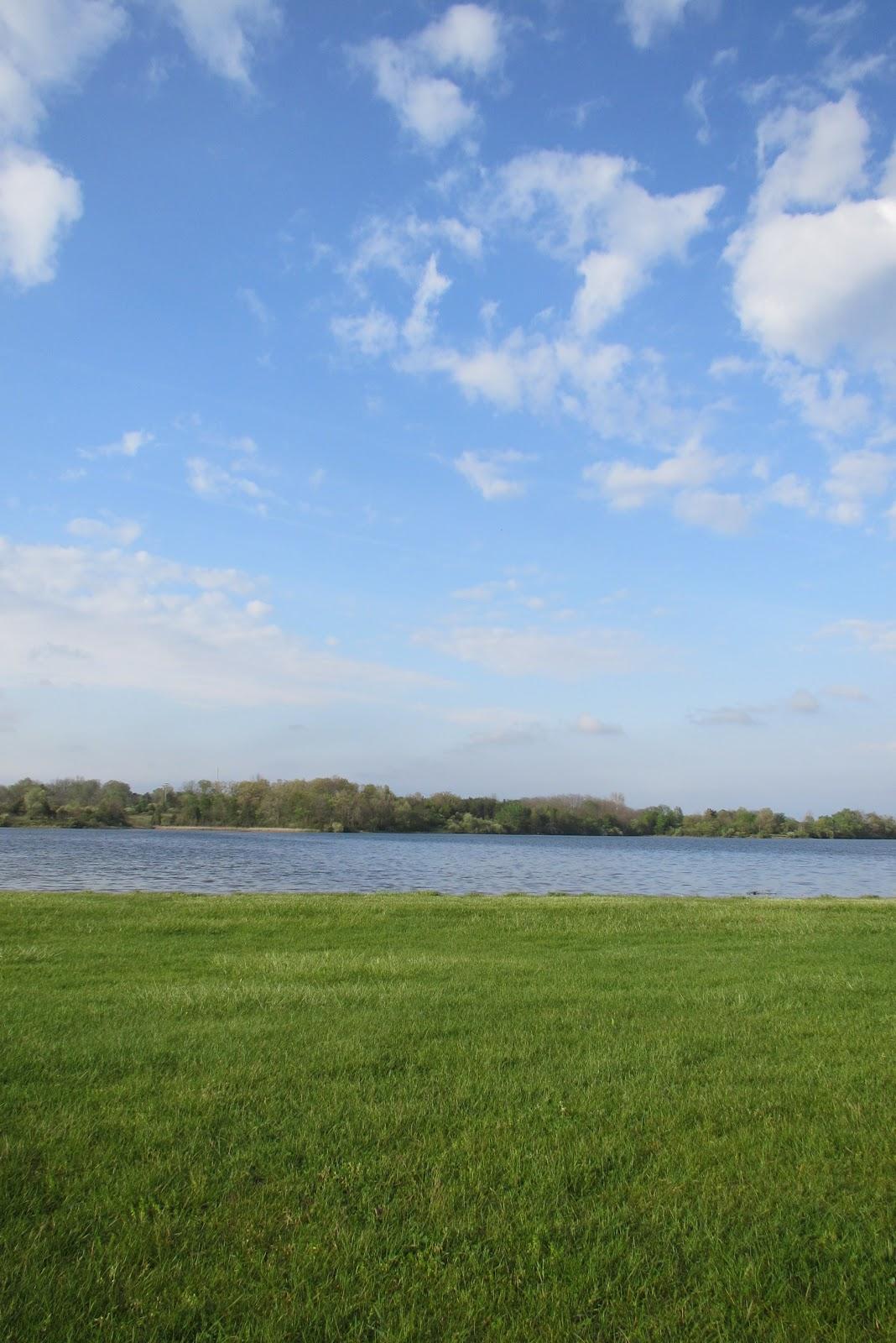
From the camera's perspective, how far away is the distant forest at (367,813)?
173250 millimetres

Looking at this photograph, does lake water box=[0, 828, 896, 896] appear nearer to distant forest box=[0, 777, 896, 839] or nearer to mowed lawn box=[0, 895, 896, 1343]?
mowed lawn box=[0, 895, 896, 1343]

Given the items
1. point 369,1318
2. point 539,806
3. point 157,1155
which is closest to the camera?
point 369,1318

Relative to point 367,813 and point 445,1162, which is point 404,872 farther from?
point 367,813

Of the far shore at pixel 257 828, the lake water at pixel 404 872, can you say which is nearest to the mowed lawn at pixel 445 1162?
the lake water at pixel 404 872

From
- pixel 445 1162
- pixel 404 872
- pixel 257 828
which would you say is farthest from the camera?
pixel 257 828

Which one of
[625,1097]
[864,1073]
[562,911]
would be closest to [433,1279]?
[625,1097]

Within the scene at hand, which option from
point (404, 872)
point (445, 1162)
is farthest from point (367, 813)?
point (445, 1162)

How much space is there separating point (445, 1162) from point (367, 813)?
563 ft

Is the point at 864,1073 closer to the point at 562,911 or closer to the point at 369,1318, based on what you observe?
the point at 369,1318

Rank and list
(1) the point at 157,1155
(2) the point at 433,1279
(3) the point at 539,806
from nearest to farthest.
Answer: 1. (2) the point at 433,1279
2. (1) the point at 157,1155
3. (3) the point at 539,806

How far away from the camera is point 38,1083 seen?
20.6ft

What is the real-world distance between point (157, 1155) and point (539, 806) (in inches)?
7110

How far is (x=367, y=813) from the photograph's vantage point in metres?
173

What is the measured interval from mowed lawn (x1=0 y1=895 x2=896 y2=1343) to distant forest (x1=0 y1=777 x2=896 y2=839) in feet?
539
